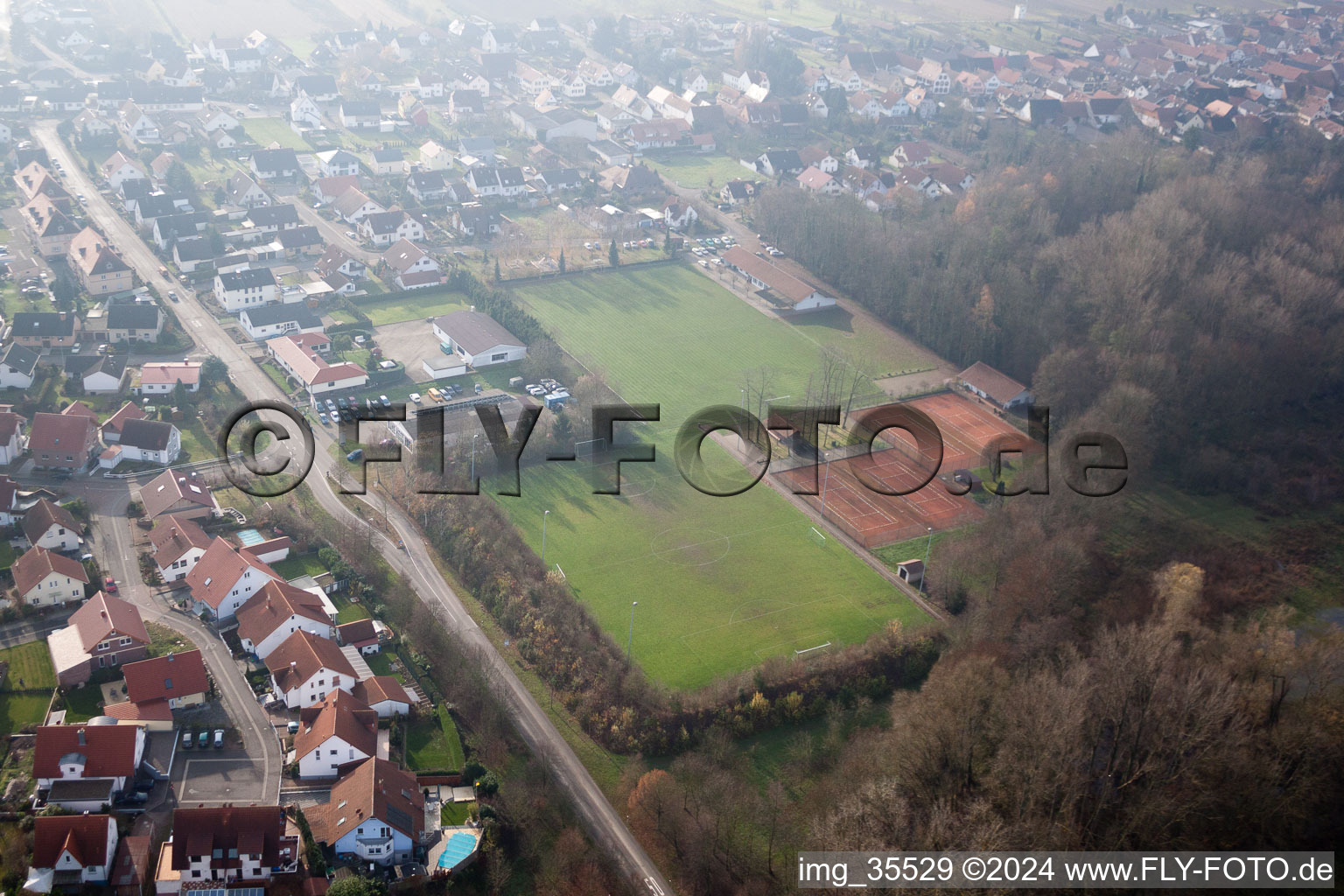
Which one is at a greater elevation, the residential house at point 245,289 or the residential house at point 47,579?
the residential house at point 245,289

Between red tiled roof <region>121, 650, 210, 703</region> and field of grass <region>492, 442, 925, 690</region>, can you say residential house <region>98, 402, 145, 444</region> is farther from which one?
field of grass <region>492, 442, 925, 690</region>

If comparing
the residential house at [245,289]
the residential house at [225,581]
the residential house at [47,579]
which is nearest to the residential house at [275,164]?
the residential house at [245,289]

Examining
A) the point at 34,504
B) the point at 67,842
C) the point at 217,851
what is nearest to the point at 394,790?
the point at 217,851

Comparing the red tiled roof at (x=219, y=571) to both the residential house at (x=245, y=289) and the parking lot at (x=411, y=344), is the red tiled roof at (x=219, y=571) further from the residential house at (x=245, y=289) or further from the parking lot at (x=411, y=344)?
the residential house at (x=245, y=289)

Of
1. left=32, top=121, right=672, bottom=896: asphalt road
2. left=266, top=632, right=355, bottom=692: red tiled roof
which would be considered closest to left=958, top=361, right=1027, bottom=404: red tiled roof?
left=32, top=121, right=672, bottom=896: asphalt road

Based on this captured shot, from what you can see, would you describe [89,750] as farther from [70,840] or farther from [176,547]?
[176,547]

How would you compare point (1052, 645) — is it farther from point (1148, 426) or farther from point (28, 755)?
point (28, 755)

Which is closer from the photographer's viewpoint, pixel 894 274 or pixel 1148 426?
pixel 1148 426
